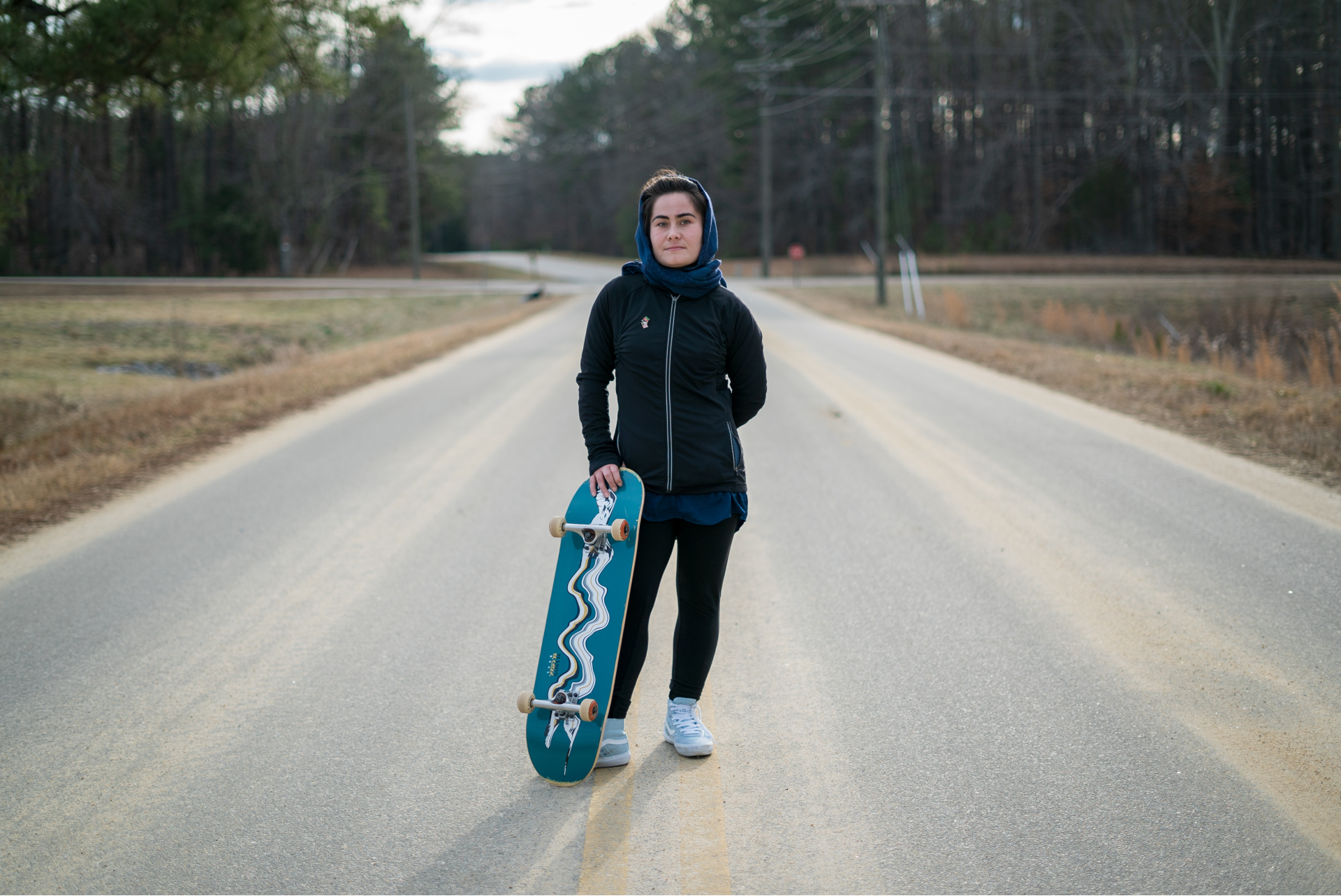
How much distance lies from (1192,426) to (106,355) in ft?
55.5

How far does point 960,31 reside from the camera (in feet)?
157

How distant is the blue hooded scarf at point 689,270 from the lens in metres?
2.94

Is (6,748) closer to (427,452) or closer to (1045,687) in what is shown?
(1045,687)

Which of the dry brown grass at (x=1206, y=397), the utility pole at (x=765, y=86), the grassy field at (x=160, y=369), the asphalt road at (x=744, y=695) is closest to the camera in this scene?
the asphalt road at (x=744, y=695)

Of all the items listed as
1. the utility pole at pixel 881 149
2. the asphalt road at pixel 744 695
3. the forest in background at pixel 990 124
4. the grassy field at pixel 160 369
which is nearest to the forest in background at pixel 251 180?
the grassy field at pixel 160 369

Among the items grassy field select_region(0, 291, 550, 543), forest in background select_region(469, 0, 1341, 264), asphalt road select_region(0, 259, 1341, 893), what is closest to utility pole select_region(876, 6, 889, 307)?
forest in background select_region(469, 0, 1341, 264)

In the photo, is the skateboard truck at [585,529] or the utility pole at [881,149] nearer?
the skateboard truck at [585,529]

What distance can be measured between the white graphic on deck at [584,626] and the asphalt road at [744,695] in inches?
8.7

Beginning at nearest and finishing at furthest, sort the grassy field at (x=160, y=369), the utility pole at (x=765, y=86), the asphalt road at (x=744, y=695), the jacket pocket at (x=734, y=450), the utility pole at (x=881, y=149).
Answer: the asphalt road at (x=744, y=695)
the jacket pocket at (x=734, y=450)
the grassy field at (x=160, y=369)
the utility pole at (x=881, y=149)
the utility pole at (x=765, y=86)

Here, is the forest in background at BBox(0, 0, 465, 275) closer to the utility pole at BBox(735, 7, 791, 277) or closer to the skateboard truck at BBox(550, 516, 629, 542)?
the utility pole at BBox(735, 7, 791, 277)

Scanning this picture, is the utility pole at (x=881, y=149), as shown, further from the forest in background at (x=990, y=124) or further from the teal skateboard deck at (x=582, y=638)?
the teal skateboard deck at (x=582, y=638)

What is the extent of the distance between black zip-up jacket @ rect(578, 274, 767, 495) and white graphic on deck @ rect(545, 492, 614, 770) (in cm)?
21

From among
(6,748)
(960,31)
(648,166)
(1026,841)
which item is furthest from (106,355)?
(648,166)

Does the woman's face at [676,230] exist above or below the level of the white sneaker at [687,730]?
above
